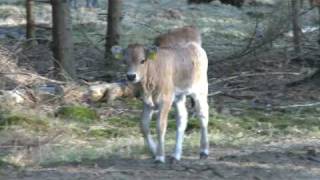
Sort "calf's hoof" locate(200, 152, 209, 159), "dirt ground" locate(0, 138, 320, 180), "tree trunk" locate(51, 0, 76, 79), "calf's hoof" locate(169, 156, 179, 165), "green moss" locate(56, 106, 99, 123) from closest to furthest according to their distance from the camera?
"dirt ground" locate(0, 138, 320, 180) → "calf's hoof" locate(169, 156, 179, 165) → "calf's hoof" locate(200, 152, 209, 159) → "green moss" locate(56, 106, 99, 123) → "tree trunk" locate(51, 0, 76, 79)

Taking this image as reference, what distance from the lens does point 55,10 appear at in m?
15.9

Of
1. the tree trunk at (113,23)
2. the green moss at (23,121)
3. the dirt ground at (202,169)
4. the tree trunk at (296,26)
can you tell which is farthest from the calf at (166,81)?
the tree trunk at (296,26)

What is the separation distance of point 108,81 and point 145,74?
8.23 metres

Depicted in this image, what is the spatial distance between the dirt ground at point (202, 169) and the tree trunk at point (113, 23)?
9.29 meters

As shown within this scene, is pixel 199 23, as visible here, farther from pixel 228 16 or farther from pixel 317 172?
pixel 317 172

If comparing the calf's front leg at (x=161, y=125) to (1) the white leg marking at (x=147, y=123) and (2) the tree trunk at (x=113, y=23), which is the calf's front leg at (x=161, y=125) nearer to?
(1) the white leg marking at (x=147, y=123)

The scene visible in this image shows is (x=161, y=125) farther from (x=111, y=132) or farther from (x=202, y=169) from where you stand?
(x=111, y=132)

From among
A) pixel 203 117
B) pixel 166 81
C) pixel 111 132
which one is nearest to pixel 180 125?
pixel 203 117

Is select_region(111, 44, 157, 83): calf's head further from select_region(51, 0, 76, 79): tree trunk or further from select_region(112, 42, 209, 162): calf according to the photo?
select_region(51, 0, 76, 79): tree trunk

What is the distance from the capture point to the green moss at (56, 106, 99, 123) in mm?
13616

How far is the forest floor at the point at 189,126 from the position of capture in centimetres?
938

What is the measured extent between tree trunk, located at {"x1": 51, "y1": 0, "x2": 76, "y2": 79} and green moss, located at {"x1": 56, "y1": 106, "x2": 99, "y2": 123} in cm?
173

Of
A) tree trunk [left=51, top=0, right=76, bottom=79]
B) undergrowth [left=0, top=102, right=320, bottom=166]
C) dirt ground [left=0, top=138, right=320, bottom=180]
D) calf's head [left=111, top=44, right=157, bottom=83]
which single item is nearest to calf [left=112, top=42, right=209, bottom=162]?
calf's head [left=111, top=44, right=157, bottom=83]

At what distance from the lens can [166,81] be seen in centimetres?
955
